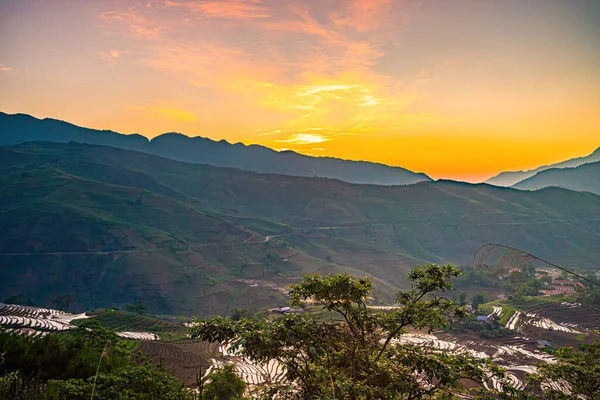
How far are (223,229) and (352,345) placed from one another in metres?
103

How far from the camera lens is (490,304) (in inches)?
2530

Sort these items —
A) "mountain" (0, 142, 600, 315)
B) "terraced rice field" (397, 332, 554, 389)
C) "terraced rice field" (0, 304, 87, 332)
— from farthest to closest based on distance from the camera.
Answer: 1. "mountain" (0, 142, 600, 315)
2. "terraced rice field" (0, 304, 87, 332)
3. "terraced rice field" (397, 332, 554, 389)

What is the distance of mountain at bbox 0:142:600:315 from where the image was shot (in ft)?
251

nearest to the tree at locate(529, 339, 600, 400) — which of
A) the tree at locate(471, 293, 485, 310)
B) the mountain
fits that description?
the tree at locate(471, 293, 485, 310)

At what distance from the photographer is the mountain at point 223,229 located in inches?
3007

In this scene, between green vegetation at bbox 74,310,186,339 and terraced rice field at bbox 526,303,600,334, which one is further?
terraced rice field at bbox 526,303,600,334

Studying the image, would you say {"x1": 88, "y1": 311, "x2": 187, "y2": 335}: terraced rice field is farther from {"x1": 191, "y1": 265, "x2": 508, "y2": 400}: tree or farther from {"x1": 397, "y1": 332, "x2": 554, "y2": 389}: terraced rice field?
{"x1": 191, "y1": 265, "x2": 508, "y2": 400}: tree

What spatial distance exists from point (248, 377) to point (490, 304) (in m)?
49.5

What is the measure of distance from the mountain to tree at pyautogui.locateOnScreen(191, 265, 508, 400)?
63388 millimetres

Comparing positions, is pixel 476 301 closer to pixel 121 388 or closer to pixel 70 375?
pixel 70 375

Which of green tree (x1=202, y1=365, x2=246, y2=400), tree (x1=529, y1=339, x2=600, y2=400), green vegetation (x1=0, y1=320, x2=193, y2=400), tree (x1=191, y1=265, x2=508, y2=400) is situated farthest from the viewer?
green tree (x1=202, y1=365, x2=246, y2=400)

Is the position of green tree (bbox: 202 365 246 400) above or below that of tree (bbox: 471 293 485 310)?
above

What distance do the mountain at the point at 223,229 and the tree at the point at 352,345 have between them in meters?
63.4

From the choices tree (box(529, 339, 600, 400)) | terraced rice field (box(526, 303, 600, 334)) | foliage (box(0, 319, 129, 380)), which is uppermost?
tree (box(529, 339, 600, 400))
